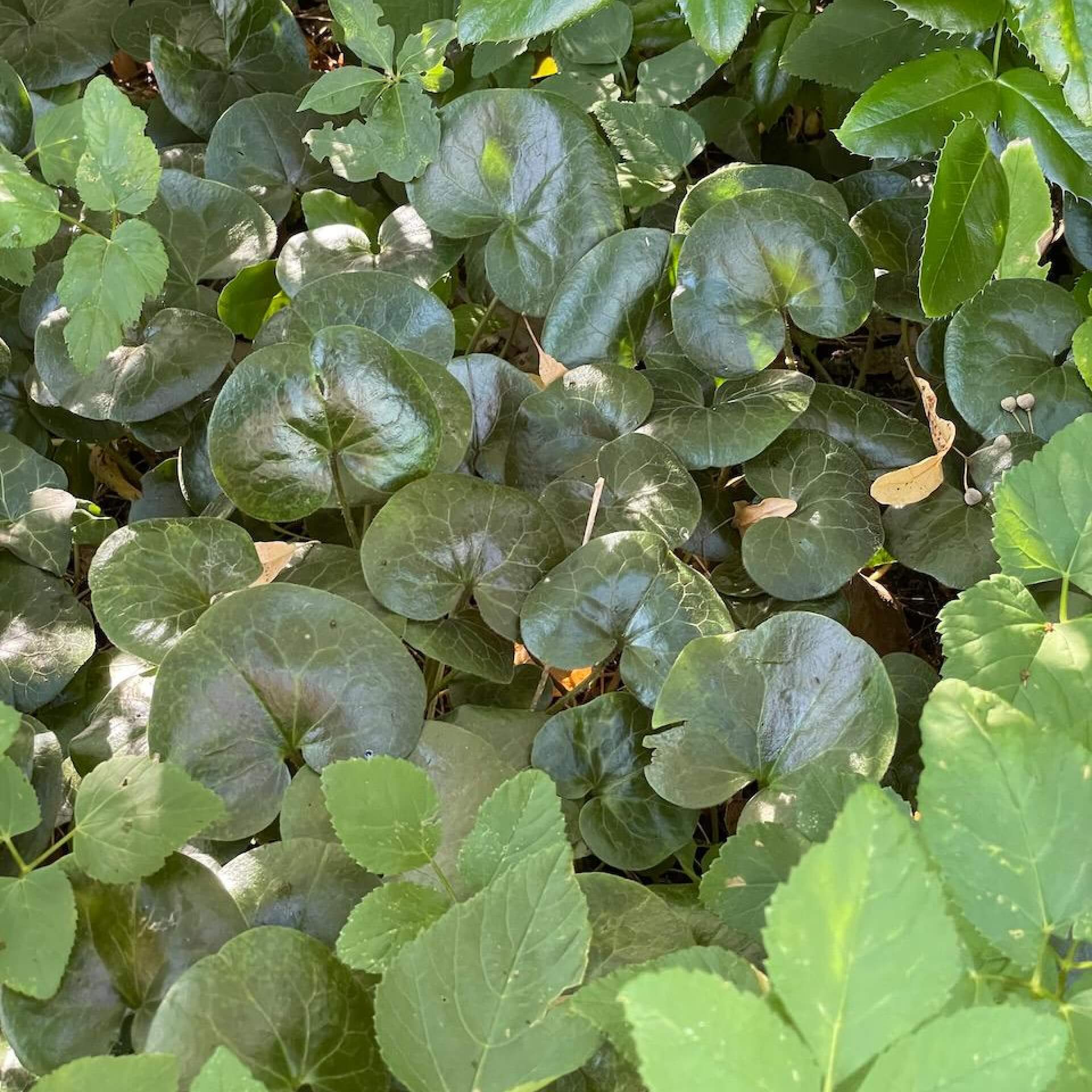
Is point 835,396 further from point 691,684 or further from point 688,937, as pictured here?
point 688,937

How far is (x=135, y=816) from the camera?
2.50 feet

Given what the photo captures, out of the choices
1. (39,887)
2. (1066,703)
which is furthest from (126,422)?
(1066,703)

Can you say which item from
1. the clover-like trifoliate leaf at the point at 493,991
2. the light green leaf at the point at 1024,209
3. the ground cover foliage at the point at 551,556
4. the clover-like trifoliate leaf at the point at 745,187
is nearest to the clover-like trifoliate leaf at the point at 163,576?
the ground cover foliage at the point at 551,556

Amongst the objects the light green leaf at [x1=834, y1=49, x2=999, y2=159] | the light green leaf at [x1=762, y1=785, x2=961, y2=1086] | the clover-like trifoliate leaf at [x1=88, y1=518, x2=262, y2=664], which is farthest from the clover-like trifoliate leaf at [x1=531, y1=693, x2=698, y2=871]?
the light green leaf at [x1=834, y1=49, x2=999, y2=159]

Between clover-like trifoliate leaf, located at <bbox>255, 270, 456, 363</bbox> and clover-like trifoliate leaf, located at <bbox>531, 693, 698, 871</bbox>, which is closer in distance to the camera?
clover-like trifoliate leaf, located at <bbox>531, 693, 698, 871</bbox>

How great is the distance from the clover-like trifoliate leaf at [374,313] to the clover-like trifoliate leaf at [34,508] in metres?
0.28

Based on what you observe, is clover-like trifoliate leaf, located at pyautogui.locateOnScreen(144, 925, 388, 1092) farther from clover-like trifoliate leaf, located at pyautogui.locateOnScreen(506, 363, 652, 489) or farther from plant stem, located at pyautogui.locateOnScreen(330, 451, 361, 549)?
clover-like trifoliate leaf, located at pyautogui.locateOnScreen(506, 363, 652, 489)

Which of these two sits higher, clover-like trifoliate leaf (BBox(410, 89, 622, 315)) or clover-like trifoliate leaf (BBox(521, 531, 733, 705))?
clover-like trifoliate leaf (BBox(410, 89, 622, 315))

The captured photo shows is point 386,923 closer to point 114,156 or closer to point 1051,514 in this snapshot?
point 1051,514

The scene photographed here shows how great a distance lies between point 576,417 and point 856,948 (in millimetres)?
678

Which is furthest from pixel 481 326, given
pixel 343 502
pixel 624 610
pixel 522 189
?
pixel 624 610

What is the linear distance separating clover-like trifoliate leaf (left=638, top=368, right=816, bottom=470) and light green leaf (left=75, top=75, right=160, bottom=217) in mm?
539

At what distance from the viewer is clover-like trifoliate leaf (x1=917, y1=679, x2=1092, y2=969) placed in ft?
1.80

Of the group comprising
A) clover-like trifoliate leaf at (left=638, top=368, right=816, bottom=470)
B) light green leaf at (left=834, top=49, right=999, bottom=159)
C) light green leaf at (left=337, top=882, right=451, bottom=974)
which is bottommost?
light green leaf at (left=337, top=882, right=451, bottom=974)
